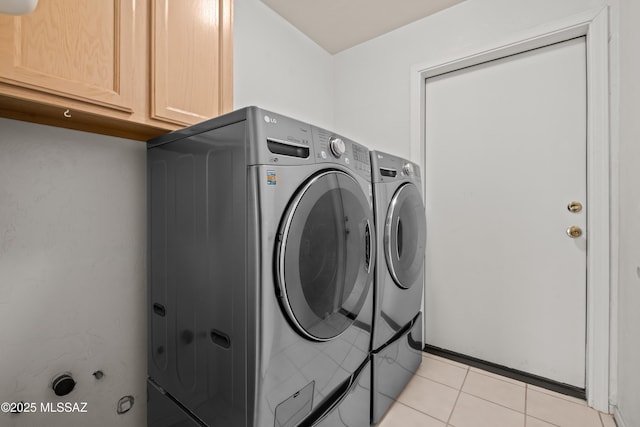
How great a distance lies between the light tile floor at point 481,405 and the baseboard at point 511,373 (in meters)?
0.05

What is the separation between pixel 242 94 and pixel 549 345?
2.49 meters

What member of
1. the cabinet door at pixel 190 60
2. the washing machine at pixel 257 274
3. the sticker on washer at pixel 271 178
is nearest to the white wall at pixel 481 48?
the washing machine at pixel 257 274

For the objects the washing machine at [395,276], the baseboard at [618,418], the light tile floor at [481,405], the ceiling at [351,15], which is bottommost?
the light tile floor at [481,405]

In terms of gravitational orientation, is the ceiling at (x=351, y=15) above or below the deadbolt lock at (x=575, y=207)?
above

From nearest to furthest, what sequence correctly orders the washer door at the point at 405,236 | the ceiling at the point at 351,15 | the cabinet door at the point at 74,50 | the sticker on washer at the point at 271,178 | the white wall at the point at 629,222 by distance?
the cabinet door at the point at 74,50 < the sticker on washer at the point at 271,178 < the white wall at the point at 629,222 < the washer door at the point at 405,236 < the ceiling at the point at 351,15

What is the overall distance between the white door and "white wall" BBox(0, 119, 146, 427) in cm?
190

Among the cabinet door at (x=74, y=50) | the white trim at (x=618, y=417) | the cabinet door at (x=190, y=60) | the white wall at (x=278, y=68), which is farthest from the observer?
the white wall at (x=278, y=68)

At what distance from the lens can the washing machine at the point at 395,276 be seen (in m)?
1.44

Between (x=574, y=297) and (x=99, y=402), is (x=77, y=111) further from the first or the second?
(x=574, y=297)

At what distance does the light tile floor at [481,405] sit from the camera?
4.88 ft

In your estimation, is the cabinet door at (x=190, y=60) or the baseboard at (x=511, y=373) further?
the baseboard at (x=511, y=373)

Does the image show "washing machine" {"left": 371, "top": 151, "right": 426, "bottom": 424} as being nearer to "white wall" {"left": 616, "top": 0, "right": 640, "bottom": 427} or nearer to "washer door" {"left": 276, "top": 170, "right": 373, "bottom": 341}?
"washer door" {"left": 276, "top": 170, "right": 373, "bottom": 341}

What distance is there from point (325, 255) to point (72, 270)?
1022mm

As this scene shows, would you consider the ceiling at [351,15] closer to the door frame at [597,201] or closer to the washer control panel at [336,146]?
the door frame at [597,201]
